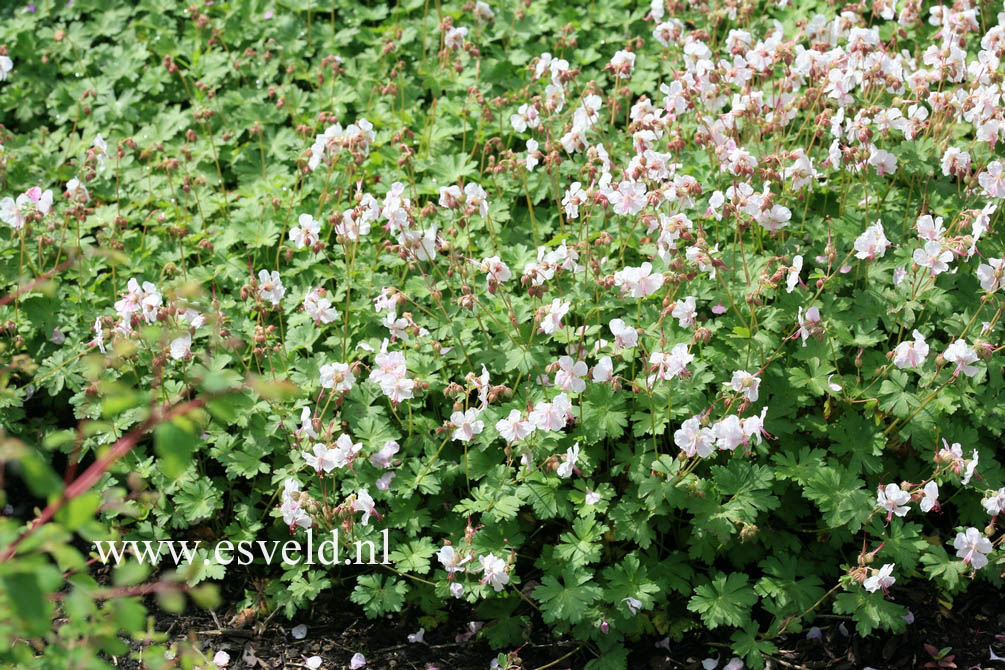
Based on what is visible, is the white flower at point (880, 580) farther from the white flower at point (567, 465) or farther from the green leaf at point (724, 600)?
the white flower at point (567, 465)

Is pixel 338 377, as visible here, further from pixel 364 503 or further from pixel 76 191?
pixel 76 191

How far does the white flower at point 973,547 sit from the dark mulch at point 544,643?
36 centimetres

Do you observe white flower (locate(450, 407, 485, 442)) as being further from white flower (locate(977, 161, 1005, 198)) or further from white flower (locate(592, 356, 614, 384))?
white flower (locate(977, 161, 1005, 198))

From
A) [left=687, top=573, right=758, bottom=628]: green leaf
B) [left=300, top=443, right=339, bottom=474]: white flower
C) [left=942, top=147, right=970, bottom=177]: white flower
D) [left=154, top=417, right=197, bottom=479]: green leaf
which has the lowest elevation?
[left=687, top=573, right=758, bottom=628]: green leaf

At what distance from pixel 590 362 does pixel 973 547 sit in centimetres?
135

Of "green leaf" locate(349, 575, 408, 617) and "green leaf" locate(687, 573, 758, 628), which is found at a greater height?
"green leaf" locate(349, 575, 408, 617)

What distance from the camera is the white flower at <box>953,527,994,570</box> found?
2.98 m

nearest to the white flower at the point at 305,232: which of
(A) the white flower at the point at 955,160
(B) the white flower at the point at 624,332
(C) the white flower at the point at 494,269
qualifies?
(C) the white flower at the point at 494,269

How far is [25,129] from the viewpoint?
5488 millimetres

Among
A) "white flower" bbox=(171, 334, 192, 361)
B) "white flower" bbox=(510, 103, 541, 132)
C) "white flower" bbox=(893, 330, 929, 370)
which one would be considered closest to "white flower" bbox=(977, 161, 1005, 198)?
"white flower" bbox=(893, 330, 929, 370)

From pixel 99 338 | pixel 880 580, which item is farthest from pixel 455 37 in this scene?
pixel 880 580

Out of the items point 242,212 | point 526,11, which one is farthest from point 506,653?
point 526,11

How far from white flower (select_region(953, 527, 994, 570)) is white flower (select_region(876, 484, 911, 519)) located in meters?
0.21

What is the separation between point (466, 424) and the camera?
9.90 feet
